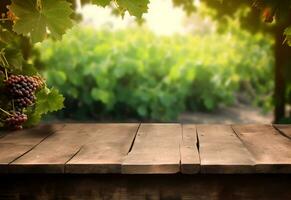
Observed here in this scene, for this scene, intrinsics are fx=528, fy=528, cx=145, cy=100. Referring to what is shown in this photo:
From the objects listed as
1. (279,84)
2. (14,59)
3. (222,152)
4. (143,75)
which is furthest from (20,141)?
(143,75)

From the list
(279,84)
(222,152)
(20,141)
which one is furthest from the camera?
(279,84)

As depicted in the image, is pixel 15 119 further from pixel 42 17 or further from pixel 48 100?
pixel 42 17

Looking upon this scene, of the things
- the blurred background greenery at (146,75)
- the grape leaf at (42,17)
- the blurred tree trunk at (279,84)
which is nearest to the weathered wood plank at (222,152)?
the grape leaf at (42,17)

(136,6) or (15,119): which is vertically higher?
(136,6)

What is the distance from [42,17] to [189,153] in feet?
2.70

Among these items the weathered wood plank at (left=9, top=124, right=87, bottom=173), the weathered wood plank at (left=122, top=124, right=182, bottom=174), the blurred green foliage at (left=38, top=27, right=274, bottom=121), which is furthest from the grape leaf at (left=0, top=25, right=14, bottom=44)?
the blurred green foliage at (left=38, top=27, right=274, bottom=121)

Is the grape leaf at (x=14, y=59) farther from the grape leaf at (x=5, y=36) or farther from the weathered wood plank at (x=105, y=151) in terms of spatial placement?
the weathered wood plank at (x=105, y=151)

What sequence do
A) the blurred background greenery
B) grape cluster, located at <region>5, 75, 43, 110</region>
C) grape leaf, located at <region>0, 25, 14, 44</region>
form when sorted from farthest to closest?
the blurred background greenery, grape leaf, located at <region>0, 25, 14, 44</region>, grape cluster, located at <region>5, 75, 43, 110</region>

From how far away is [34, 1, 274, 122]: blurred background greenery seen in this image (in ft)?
22.8

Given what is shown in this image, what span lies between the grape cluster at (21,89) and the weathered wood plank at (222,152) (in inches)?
28.4

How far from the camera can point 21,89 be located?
2.19 metres

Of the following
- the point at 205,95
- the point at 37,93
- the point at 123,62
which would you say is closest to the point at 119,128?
the point at 37,93

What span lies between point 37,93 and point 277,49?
8.42ft

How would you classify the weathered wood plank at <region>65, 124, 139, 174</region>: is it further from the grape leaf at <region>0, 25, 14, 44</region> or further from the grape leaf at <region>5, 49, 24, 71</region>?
the grape leaf at <region>0, 25, 14, 44</region>
